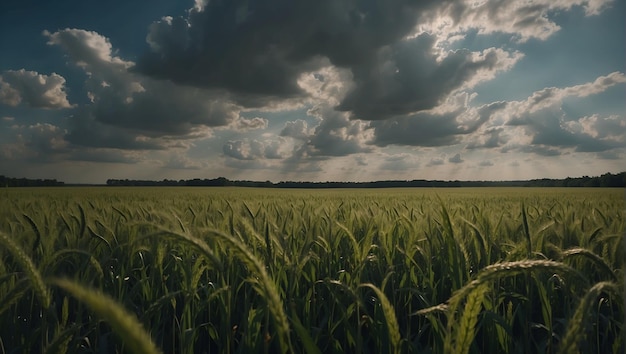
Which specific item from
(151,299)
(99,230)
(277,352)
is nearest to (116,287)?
(151,299)

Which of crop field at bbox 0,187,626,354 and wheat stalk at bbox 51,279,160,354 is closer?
wheat stalk at bbox 51,279,160,354

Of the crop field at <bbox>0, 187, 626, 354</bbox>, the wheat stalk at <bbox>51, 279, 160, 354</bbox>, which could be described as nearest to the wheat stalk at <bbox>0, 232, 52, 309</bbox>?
the crop field at <bbox>0, 187, 626, 354</bbox>

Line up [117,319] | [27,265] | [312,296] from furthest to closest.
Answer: [312,296] < [27,265] < [117,319]

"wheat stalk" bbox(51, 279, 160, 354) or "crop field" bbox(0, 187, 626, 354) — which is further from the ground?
"wheat stalk" bbox(51, 279, 160, 354)

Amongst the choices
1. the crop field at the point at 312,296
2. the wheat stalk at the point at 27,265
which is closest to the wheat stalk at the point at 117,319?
the crop field at the point at 312,296

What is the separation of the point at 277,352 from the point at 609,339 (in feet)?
6.36

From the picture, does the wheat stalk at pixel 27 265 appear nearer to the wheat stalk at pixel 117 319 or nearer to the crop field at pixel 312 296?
the crop field at pixel 312 296

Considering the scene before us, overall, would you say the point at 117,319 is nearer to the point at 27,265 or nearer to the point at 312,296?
the point at 27,265

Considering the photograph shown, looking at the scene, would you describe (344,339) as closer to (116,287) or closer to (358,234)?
(116,287)

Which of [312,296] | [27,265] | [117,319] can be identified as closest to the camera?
[117,319]

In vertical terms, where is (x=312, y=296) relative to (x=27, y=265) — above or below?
below

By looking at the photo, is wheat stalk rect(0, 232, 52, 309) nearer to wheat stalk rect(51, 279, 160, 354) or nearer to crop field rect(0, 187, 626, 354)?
crop field rect(0, 187, 626, 354)

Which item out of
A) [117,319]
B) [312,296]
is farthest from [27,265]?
[312,296]

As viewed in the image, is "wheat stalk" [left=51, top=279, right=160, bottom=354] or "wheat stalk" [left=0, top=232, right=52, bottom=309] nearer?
"wheat stalk" [left=51, top=279, right=160, bottom=354]
